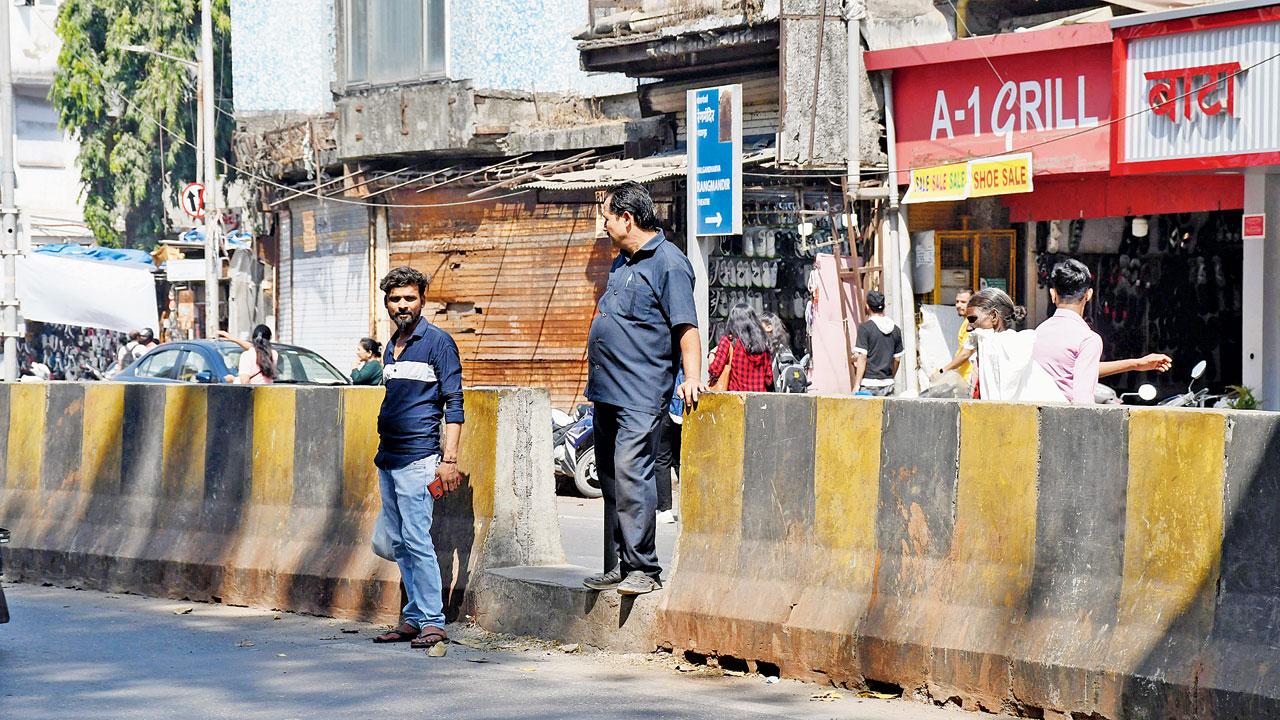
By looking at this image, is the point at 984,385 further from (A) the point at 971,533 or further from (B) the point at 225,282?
(B) the point at 225,282

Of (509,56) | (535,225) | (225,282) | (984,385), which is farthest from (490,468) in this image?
(225,282)

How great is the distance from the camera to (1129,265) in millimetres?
17266

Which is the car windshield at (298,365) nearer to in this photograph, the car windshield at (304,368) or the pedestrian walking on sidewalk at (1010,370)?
the car windshield at (304,368)

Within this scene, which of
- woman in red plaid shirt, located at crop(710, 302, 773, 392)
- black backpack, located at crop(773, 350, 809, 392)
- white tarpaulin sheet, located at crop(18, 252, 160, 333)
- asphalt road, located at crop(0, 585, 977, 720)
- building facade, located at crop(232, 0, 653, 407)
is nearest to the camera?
asphalt road, located at crop(0, 585, 977, 720)

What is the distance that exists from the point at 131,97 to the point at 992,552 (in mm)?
34032

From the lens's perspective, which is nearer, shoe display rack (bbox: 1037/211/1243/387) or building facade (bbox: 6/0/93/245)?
shoe display rack (bbox: 1037/211/1243/387)

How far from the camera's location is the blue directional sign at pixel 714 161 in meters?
16.7

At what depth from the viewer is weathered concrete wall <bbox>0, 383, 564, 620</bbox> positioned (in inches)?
309

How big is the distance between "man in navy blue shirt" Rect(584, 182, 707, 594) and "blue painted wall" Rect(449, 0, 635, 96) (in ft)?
54.2

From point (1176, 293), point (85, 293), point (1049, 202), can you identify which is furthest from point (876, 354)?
point (85, 293)

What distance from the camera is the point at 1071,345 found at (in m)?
7.24

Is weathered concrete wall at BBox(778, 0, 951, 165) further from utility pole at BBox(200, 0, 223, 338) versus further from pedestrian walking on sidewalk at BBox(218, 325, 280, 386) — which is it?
utility pole at BBox(200, 0, 223, 338)

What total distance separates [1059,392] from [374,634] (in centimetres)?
335

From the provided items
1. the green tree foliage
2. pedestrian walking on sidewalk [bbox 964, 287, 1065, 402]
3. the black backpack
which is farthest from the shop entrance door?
the green tree foliage
